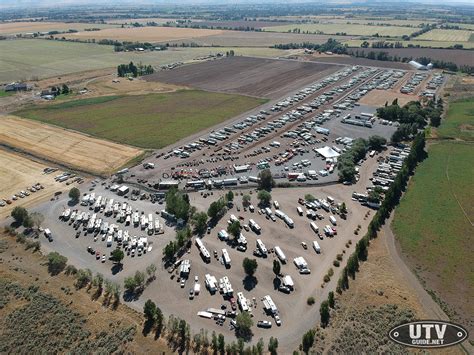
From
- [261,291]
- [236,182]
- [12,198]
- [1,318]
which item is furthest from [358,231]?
[12,198]

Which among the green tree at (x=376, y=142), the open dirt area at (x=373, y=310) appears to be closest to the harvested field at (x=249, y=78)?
the green tree at (x=376, y=142)

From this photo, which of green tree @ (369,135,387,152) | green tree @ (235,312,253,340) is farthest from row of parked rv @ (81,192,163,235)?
green tree @ (369,135,387,152)

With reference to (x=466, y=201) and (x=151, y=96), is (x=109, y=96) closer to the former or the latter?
(x=151, y=96)

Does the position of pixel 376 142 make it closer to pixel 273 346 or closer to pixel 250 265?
pixel 250 265

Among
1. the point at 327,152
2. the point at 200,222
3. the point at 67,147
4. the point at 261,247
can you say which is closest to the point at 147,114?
the point at 67,147

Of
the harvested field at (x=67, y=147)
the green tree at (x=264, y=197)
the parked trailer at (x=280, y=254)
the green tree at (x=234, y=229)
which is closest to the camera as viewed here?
the parked trailer at (x=280, y=254)

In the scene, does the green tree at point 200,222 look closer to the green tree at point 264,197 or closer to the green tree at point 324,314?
the green tree at point 264,197

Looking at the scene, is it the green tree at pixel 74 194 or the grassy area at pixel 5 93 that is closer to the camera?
the green tree at pixel 74 194
